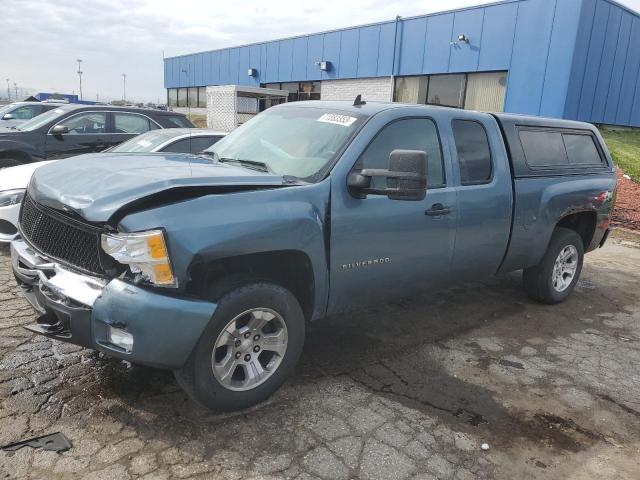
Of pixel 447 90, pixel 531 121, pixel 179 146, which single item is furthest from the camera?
pixel 447 90

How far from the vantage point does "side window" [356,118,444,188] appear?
11.8 ft

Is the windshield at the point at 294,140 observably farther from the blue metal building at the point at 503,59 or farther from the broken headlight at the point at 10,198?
the blue metal building at the point at 503,59

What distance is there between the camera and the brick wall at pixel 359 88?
25672 millimetres

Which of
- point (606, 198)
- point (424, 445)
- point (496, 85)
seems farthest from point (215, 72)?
point (424, 445)

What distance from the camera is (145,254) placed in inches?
102

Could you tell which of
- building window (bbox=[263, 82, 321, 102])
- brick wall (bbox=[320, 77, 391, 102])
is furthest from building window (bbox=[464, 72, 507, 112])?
building window (bbox=[263, 82, 321, 102])

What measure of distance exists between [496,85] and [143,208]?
2051 centimetres

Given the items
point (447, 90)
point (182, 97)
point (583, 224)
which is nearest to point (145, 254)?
point (583, 224)

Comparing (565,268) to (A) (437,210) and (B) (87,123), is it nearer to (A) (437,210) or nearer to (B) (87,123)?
(A) (437,210)

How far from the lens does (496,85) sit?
2062 cm

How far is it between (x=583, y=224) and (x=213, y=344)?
182 inches

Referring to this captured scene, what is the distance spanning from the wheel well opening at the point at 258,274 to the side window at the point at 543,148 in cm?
266

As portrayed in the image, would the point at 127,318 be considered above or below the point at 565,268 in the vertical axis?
above

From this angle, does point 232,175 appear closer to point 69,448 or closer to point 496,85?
point 69,448
